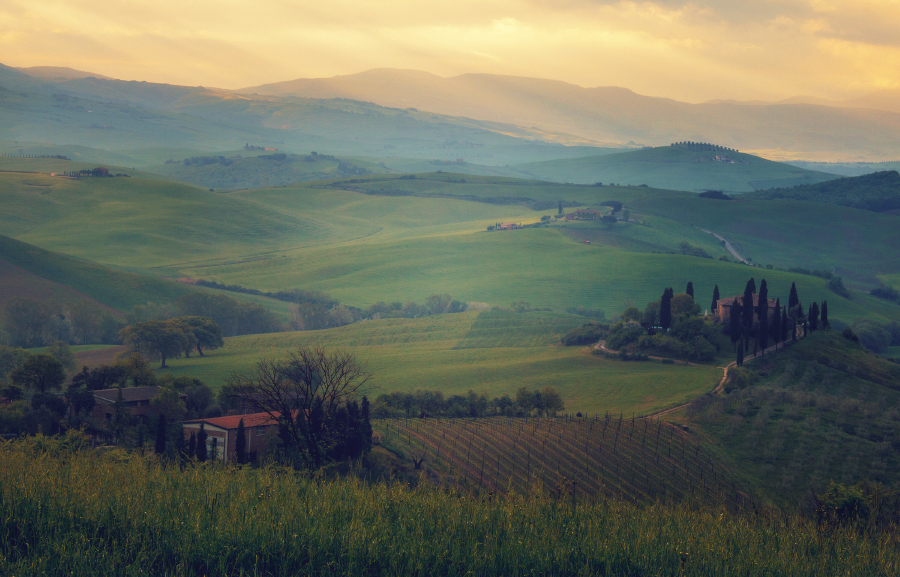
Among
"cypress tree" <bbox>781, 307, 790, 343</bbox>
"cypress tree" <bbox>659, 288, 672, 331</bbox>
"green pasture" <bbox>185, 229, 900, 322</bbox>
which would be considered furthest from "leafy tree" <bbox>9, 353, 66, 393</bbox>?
"green pasture" <bbox>185, 229, 900, 322</bbox>

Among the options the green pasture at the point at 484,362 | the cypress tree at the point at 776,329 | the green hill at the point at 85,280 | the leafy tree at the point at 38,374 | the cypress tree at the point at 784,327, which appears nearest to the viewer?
the leafy tree at the point at 38,374

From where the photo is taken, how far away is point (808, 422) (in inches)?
2281

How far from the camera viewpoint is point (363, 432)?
40000mm

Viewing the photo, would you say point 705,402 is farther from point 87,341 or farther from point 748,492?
point 87,341

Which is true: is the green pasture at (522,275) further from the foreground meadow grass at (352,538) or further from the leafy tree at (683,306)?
the foreground meadow grass at (352,538)

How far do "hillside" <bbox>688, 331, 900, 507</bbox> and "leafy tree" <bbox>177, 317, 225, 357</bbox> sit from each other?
7511cm

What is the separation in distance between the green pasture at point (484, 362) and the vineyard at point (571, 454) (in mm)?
15542

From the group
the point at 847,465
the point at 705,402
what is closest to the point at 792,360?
the point at 705,402

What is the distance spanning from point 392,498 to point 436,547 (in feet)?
7.29

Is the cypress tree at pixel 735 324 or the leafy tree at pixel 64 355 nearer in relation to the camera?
the cypress tree at pixel 735 324

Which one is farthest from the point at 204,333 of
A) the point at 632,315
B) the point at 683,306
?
the point at 683,306

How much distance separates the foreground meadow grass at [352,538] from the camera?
7695 millimetres

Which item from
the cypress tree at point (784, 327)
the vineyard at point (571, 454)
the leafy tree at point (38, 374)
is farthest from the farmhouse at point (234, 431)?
the cypress tree at point (784, 327)

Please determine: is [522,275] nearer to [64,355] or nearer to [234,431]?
[64,355]
